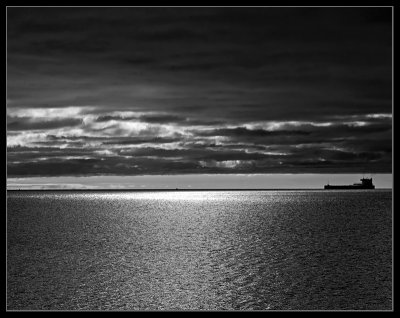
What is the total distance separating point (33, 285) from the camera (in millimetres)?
59344

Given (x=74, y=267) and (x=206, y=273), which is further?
(x=74, y=267)

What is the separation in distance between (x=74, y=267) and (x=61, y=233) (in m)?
53.0

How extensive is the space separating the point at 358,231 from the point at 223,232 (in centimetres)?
3150
